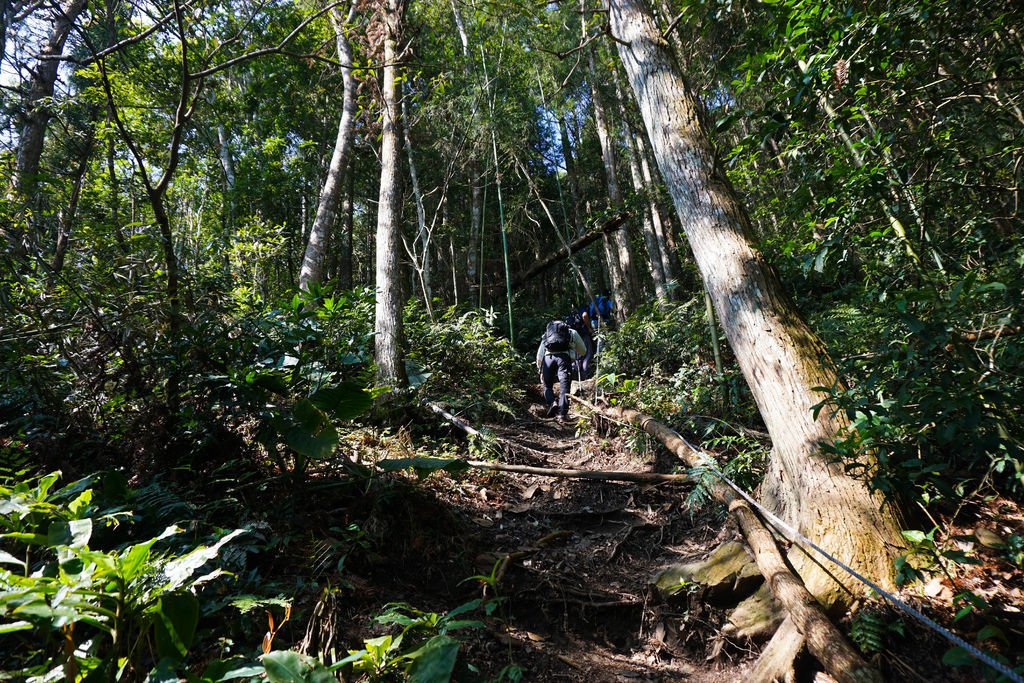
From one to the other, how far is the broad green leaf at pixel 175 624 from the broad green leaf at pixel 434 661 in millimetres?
667

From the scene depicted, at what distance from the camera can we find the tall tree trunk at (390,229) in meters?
5.76

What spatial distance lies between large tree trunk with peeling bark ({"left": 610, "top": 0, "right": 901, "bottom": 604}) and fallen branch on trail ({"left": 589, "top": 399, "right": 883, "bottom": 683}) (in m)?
0.15

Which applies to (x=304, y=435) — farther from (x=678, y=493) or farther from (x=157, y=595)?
(x=678, y=493)

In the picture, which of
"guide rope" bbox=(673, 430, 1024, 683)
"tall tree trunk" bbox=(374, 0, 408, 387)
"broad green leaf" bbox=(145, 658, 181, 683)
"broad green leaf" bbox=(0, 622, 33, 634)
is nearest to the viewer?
"broad green leaf" bbox=(0, 622, 33, 634)

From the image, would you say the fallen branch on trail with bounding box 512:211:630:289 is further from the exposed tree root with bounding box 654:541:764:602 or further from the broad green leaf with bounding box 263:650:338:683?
the broad green leaf with bounding box 263:650:338:683

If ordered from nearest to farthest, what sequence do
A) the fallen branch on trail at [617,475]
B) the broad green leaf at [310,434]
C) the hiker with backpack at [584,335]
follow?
1. the broad green leaf at [310,434]
2. the fallen branch on trail at [617,475]
3. the hiker with backpack at [584,335]

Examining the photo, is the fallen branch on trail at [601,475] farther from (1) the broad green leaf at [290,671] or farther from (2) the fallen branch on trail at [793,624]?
(1) the broad green leaf at [290,671]

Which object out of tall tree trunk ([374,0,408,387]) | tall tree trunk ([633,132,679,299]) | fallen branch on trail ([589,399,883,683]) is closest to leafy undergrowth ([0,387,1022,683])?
fallen branch on trail ([589,399,883,683])

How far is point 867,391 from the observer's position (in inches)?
93.9

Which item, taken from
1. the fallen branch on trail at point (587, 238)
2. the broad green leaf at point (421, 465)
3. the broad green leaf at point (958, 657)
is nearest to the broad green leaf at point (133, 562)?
the broad green leaf at point (421, 465)

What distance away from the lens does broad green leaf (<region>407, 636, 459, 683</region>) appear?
152cm

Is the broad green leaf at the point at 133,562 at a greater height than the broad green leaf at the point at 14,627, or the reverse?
the broad green leaf at the point at 133,562

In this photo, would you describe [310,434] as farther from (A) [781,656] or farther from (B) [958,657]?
(B) [958,657]

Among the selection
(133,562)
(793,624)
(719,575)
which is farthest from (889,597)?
(133,562)
